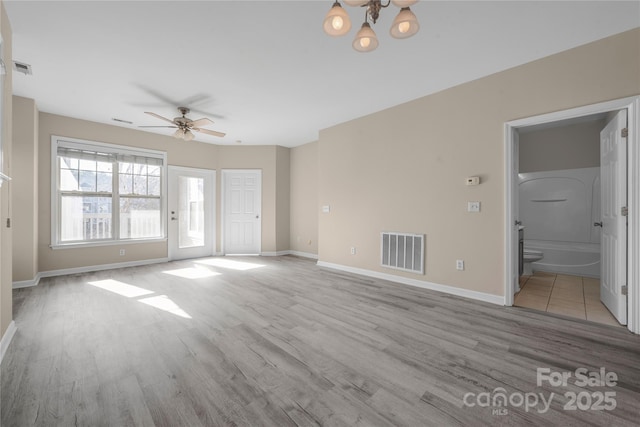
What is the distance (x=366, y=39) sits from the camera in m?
1.67

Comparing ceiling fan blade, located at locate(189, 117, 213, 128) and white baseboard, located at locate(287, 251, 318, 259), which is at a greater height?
ceiling fan blade, located at locate(189, 117, 213, 128)

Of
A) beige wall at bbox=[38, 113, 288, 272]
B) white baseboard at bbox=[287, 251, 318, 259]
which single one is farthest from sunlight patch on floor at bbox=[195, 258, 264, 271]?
white baseboard at bbox=[287, 251, 318, 259]

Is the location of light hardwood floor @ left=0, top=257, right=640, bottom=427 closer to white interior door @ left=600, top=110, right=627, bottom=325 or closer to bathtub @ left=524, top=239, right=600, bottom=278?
white interior door @ left=600, top=110, right=627, bottom=325

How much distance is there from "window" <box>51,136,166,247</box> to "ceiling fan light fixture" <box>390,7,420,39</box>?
5375 millimetres

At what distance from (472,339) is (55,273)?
612 cm

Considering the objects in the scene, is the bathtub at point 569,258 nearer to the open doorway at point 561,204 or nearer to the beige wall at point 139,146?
the open doorway at point 561,204

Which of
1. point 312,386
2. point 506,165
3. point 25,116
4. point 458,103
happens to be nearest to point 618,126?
point 506,165

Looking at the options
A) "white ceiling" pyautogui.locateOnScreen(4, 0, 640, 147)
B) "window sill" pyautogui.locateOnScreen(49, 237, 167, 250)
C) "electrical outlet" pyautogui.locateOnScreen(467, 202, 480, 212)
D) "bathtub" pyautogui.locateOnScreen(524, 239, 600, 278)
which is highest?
"white ceiling" pyautogui.locateOnScreen(4, 0, 640, 147)

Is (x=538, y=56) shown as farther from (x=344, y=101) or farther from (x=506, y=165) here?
(x=344, y=101)

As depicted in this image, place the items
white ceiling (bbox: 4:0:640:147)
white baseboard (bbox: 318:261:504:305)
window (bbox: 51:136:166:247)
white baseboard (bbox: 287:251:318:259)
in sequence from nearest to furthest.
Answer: white ceiling (bbox: 4:0:640:147) < white baseboard (bbox: 318:261:504:305) < window (bbox: 51:136:166:247) < white baseboard (bbox: 287:251:318:259)

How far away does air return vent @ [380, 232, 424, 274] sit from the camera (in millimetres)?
3680

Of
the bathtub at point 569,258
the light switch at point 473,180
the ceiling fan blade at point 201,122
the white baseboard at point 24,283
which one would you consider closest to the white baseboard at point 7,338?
the white baseboard at point 24,283

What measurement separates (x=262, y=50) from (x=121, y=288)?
3694 millimetres

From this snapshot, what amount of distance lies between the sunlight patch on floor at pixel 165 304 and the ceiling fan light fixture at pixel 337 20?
2.86 meters
